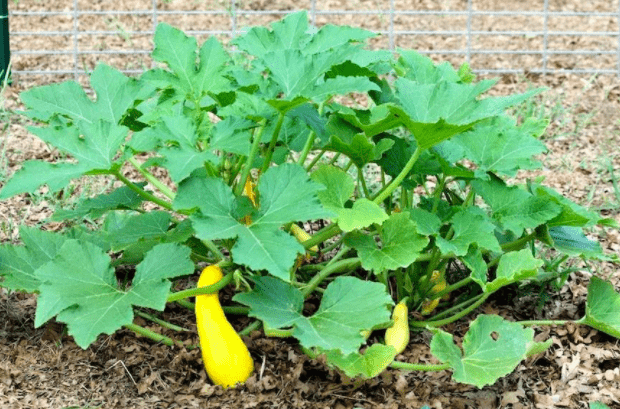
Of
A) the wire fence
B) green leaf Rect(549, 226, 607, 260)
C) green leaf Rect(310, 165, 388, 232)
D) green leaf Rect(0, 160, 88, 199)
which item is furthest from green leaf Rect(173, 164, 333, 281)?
the wire fence

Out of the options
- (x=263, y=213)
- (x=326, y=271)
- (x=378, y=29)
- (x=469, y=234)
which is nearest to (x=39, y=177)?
(x=263, y=213)

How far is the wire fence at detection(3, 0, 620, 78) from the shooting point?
17.7 feet

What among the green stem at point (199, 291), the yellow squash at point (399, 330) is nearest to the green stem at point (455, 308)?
the yellow squash at point (399, 330)

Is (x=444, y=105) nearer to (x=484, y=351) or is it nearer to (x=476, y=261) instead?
(x=476, y=261)

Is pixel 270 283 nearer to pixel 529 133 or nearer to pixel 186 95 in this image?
pixel 186 95

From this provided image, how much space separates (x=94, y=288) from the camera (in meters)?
2.19

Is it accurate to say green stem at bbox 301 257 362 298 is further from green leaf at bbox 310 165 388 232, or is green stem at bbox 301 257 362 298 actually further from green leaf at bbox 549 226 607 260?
green leaf at bbox 549 226 607 260

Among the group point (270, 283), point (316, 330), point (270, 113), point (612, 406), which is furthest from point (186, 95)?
point (612, 406)

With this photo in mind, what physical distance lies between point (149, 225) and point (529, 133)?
117 cm

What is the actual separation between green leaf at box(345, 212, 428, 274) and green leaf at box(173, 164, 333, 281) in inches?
10.8

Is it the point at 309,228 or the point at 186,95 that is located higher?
the point at 186,95

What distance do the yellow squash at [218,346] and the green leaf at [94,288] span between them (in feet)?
0.81

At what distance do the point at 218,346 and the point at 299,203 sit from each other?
51 centimetres

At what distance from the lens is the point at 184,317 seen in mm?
2814
